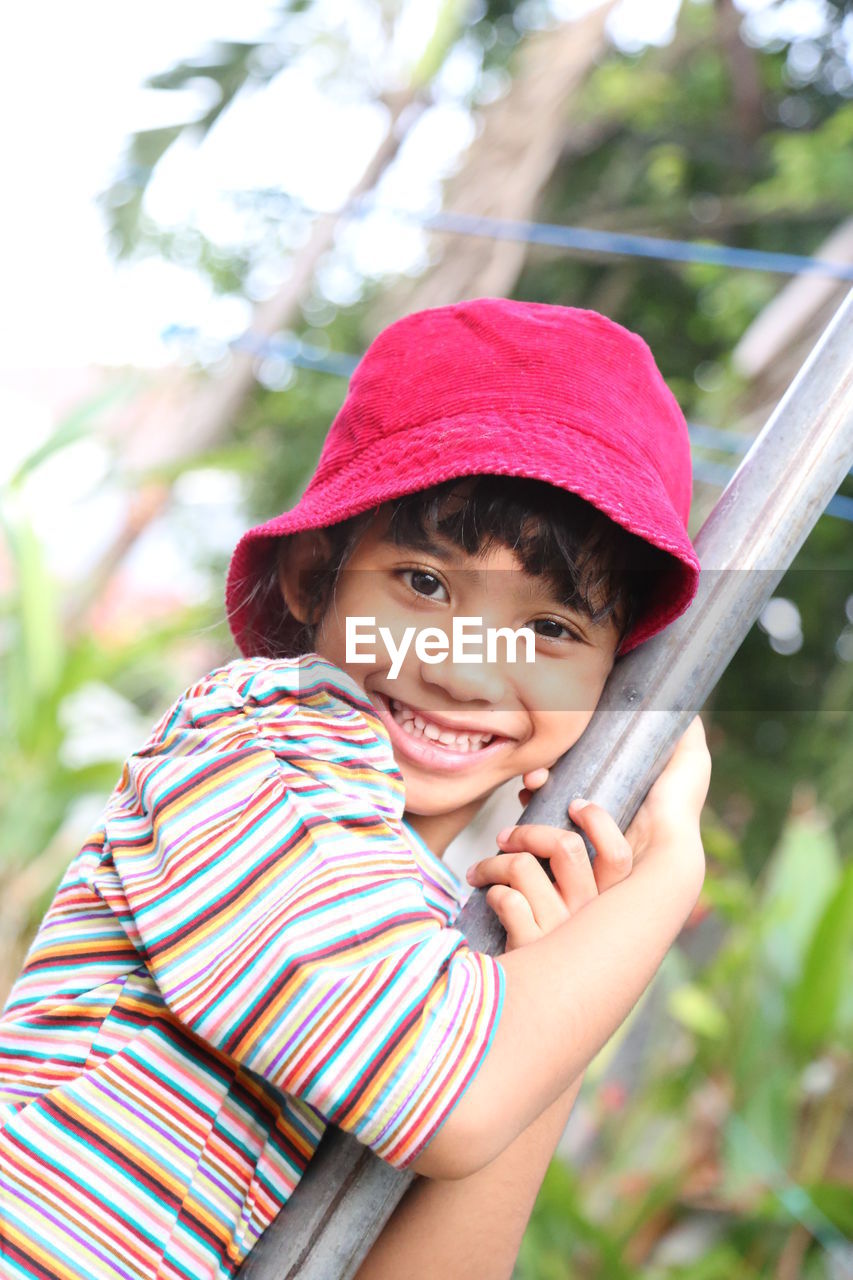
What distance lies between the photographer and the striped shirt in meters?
0.62

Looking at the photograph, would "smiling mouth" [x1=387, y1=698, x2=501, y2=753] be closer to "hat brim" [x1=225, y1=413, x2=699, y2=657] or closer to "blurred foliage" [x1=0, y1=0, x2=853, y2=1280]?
"hat brim" [x1=225, y1=413, x2=699, y2=657]

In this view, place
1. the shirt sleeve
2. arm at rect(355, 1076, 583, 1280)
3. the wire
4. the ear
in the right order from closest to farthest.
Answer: the shirt sleeve
arm at rect(355, 1076, 583, 1280)
the ear
the wire

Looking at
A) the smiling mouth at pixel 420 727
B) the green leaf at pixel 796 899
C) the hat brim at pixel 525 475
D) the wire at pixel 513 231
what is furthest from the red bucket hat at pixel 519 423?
the wire at pixel 513 231

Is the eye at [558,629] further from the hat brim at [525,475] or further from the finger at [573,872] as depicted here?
the finger at [573,872]

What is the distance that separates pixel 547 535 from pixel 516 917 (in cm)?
27

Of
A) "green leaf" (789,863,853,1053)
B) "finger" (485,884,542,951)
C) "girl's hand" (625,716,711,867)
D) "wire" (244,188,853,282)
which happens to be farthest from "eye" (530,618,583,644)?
"wire" (244,188,853,282)

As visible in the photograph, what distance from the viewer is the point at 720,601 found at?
72cm

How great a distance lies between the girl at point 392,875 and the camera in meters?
0.63

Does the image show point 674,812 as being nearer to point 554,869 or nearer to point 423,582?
point 554,869

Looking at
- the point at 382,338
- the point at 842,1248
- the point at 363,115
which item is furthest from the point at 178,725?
the point at 363,115

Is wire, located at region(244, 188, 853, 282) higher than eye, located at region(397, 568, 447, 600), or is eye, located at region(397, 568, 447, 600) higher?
eye, located at region(397, 568, 447, 600)

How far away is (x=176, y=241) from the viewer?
5.50m

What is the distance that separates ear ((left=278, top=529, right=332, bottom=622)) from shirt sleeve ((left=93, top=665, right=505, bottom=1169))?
232 millimetres

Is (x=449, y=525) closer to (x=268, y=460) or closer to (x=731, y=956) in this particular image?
(x=731, y=956)
